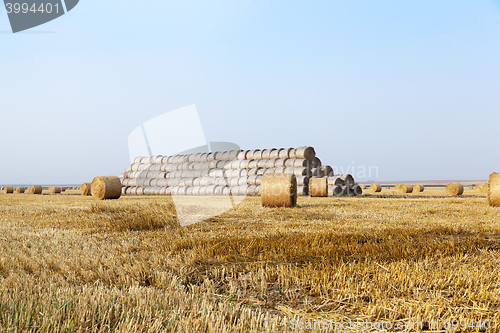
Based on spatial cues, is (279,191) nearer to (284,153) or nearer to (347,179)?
(347,179)

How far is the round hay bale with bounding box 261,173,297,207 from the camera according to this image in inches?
444

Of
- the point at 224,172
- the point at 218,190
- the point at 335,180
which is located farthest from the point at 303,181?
the point at 224,172

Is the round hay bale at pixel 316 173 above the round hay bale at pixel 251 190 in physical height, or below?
above

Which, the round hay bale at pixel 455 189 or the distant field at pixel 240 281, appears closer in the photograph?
the distant field at pixel 240 281

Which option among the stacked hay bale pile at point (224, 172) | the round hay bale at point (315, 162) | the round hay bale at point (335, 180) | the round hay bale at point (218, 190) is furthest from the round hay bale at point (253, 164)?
the round hay bale at point (335, 180)

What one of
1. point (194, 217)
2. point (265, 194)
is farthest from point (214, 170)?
point (194, 217)

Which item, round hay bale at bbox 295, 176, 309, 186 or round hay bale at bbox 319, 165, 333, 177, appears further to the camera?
round hay bale at bbox 319, 165, 333, 177

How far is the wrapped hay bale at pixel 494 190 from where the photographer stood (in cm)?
1102

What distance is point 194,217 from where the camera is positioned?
713 cm

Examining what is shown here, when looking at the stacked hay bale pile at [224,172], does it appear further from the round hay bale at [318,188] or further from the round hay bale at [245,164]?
the round hay bale at [318,188]

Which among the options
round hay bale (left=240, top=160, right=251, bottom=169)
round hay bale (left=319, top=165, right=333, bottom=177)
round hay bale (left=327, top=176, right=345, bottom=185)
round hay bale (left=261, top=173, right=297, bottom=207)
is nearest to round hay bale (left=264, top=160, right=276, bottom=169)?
round hay bale (left=240, top=160, right=251, bottom=169)

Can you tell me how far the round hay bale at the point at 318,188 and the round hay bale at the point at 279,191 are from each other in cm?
888

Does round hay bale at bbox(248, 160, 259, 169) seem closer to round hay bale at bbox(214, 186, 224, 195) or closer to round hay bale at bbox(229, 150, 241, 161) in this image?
round hay bale at bbox(229, 150, 241, 161)

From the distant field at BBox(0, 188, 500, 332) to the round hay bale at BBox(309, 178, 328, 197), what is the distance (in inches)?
598
